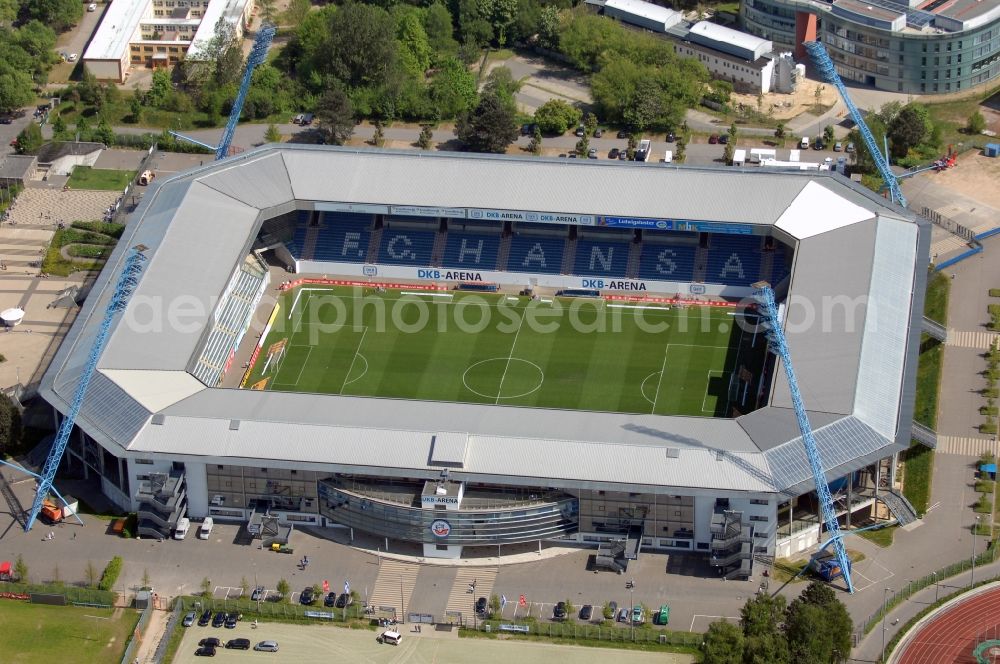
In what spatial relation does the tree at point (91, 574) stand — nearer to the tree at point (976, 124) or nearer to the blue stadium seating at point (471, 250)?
the blue stadium seating at point (471, 250)

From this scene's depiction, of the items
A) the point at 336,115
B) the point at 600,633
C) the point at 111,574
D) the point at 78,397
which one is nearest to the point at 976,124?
the point at 336,115

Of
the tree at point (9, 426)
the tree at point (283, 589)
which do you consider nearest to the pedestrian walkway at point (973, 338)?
the tree at point (283, 589)

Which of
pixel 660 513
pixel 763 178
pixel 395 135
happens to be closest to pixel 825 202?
pixel 763 178

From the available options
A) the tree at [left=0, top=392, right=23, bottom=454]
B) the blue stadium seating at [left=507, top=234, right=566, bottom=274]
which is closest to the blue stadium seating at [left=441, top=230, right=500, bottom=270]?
the blue stadium seating at [left=507, top=234, right=566, bottom=274]

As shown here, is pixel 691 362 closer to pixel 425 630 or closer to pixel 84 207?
pixel 425 630

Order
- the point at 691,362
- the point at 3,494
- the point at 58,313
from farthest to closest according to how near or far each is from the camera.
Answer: the point at 58,313 < the point at 691,362 < the point at 3,494

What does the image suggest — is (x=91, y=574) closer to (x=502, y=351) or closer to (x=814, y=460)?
(x=502, y=351)
